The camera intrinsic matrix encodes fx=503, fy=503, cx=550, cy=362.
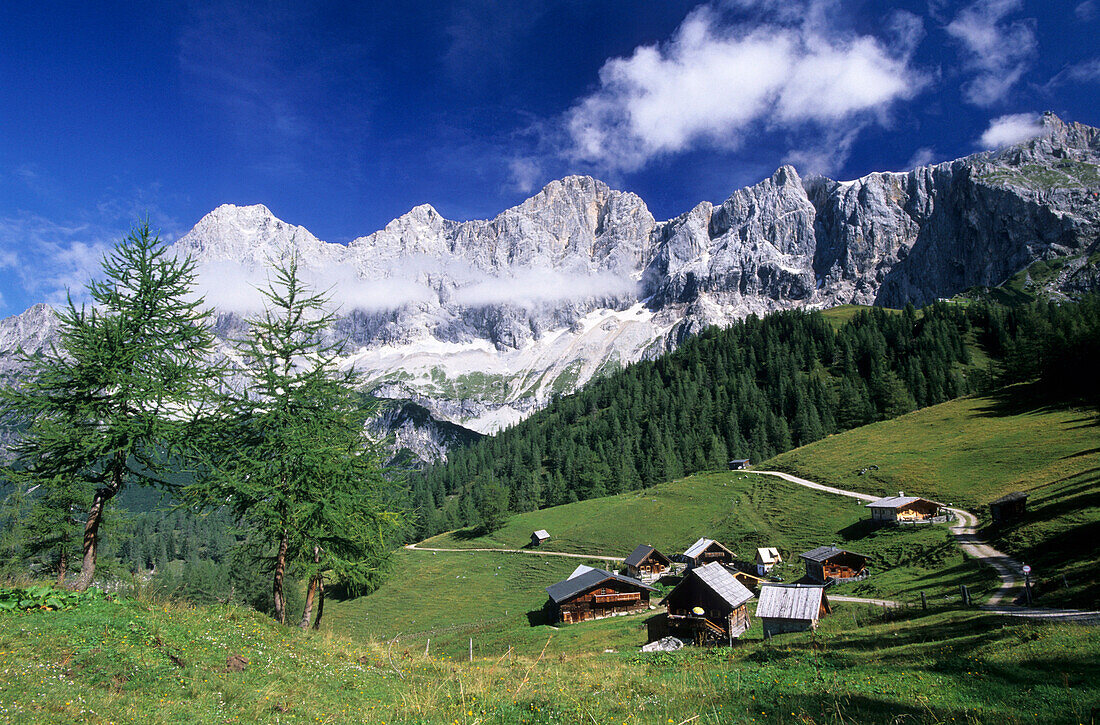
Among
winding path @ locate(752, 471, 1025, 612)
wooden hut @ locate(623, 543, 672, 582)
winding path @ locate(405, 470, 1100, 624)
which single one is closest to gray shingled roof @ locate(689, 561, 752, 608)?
winding path @ locate(405, 470, 1100, 624)

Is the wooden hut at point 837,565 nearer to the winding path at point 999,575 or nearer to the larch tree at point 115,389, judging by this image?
the winding path at point 999,575

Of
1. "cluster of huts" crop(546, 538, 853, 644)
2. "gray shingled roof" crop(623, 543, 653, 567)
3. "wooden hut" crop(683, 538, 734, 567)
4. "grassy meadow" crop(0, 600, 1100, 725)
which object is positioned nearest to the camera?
"grassy meadow" crop(0, 600, 1100, 725)

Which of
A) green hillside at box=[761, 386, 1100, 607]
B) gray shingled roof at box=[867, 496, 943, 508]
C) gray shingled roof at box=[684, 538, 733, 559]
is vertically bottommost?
gray shingled roof at box=[684, 538, 733, 559]

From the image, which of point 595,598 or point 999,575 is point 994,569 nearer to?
point 999,575

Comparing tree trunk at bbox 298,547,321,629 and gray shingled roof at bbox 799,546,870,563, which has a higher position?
tree trunk at bbox 298,547,321,629

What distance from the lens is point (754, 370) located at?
164750 millimetres

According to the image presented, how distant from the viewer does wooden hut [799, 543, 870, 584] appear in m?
50.5

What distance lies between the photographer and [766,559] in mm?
59594

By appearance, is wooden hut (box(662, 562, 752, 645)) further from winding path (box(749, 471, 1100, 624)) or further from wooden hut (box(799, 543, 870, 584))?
wooden hut (box(799, 543, 870, 584))

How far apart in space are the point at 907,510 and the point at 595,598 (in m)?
37.7

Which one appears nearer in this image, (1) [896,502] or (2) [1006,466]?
(1) [896,502]

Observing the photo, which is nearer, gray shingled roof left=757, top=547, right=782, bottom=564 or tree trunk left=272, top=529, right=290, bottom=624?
tree trunk left=272, top=529, right=290, bottom=624

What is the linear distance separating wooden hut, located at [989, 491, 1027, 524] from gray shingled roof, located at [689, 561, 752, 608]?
2539 cm

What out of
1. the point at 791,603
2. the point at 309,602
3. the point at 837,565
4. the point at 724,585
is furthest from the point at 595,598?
the point at 309,602
